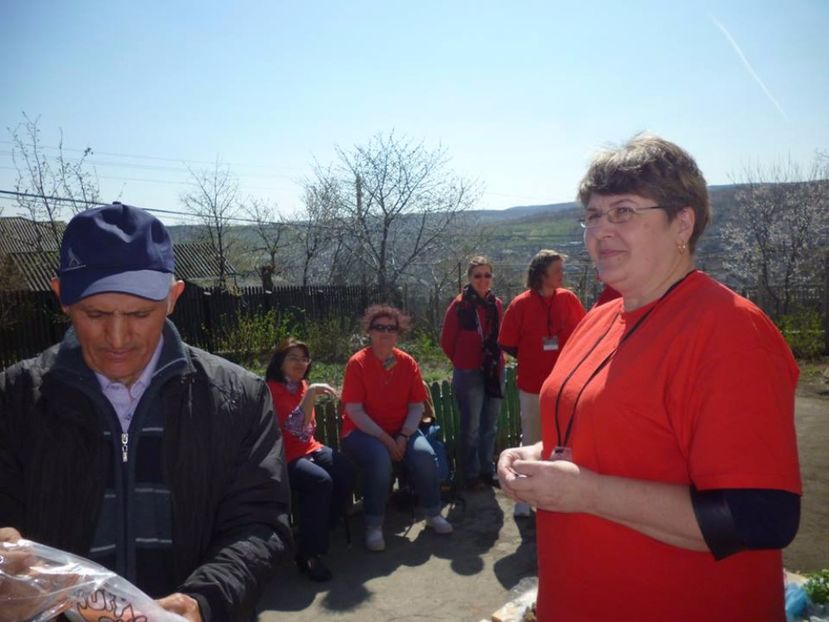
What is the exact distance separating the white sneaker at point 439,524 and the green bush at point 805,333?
28.1 feet

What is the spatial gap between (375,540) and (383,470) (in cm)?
52

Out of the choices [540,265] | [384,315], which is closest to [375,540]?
[384,315]

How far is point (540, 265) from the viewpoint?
5309 millimetres

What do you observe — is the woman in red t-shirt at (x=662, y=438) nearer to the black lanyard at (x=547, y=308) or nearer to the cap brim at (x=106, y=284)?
the cap brim at (x=106, y=284)

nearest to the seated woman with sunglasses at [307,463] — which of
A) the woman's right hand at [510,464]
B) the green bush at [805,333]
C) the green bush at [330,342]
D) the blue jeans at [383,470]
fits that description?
the blue jeans at [383,470]

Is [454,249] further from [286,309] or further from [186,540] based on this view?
[186,540]

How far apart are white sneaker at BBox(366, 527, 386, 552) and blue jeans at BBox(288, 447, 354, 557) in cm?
31

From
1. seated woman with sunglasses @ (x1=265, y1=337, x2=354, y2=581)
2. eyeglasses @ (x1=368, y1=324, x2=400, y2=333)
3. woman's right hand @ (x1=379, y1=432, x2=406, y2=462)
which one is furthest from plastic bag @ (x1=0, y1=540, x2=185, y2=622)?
eyeglasses @ (x1=368, y1=324, x2=400, y2=333)

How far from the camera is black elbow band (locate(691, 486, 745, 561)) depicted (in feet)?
4.31

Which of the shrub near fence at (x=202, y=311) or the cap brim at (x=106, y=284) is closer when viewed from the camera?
the cap brim at (x=106, y=284)

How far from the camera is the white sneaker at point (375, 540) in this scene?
15.4 ft

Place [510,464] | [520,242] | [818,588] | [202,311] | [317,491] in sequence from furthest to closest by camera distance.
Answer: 1. [520,242]
2. [202,311]
3. [317,491]
4. [818,588]
5. [510,464]

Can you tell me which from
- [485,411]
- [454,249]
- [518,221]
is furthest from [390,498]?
[518,221]

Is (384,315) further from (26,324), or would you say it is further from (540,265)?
(26,324)
